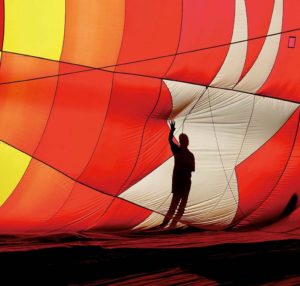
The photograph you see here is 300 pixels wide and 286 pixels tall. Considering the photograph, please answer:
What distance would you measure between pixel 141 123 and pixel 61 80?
0.45m

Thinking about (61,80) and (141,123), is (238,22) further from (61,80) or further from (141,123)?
(61,80)

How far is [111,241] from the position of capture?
8.87 feet

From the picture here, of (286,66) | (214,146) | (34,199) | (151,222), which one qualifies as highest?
(286,66)

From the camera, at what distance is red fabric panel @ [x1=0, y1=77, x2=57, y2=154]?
246cm

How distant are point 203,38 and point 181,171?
65 centimetres

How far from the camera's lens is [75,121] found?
2615mm

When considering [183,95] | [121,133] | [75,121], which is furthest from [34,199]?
[183,95]

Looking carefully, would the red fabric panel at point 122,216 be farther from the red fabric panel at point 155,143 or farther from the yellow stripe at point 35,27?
the yellow stripe at point 35,27

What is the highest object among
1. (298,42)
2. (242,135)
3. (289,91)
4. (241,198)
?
(298,42)

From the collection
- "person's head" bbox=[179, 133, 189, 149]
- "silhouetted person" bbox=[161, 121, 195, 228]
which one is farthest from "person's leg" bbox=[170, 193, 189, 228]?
"person's head" bbox=[179, 133, 189, 149]

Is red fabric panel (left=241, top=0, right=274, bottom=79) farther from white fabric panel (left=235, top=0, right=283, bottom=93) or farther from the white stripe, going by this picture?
the white stripe

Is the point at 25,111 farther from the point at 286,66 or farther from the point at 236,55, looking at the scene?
the point at 286,66

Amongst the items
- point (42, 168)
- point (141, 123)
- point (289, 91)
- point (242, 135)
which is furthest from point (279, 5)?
point (42, 168)

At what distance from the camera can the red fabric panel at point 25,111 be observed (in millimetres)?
2459
